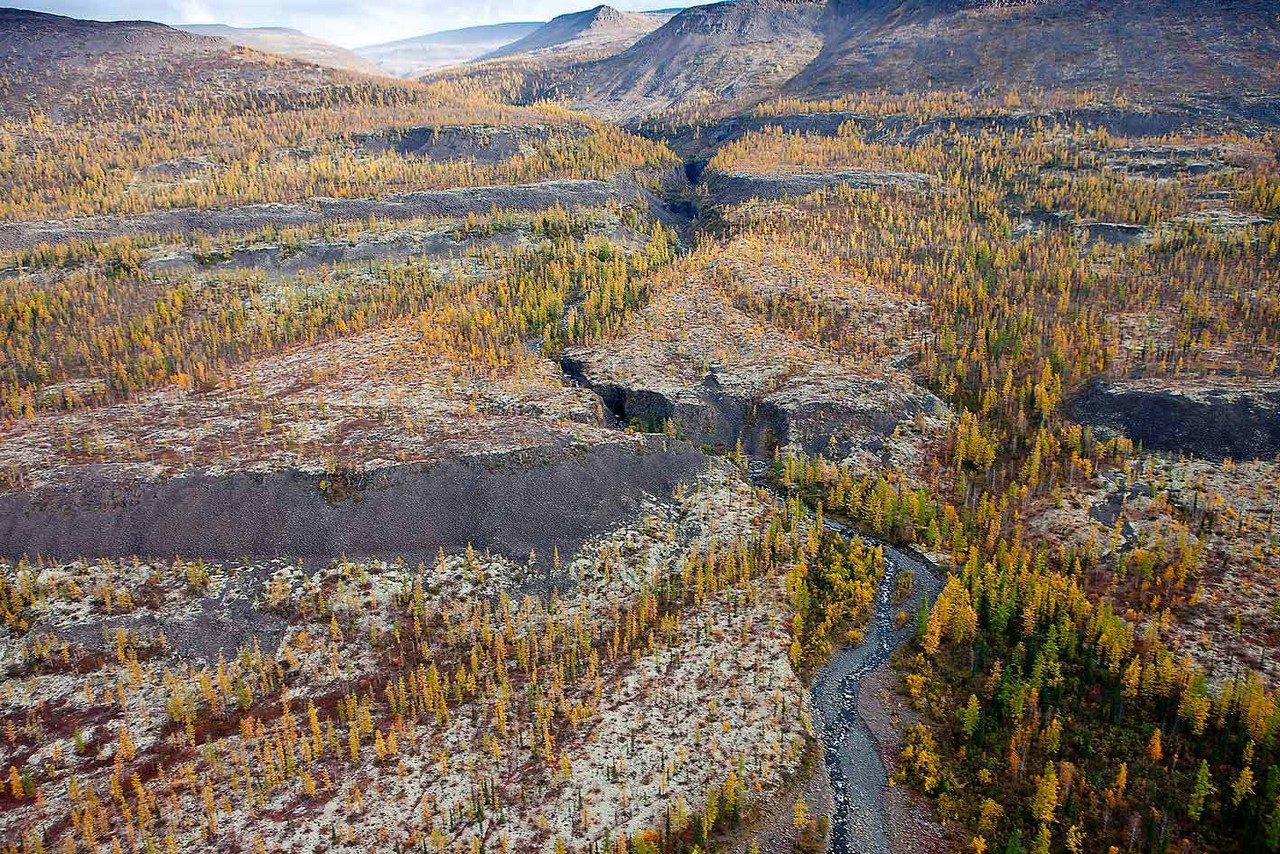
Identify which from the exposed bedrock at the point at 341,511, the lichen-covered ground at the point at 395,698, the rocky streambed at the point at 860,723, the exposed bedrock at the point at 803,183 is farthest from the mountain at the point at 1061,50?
the lichen-covered ground at the point at 395,698

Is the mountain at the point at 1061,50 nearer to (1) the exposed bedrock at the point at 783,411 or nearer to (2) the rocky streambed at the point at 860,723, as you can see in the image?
(1) the exposed bedrock at the point at 783,411

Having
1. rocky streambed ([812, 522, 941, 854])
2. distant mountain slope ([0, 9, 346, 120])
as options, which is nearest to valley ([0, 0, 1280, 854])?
rocky streambed ([812, 522, 941, 854])

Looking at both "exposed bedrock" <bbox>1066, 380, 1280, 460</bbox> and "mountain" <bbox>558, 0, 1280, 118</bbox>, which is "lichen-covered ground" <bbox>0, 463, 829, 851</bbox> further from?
"mountain" <bbox>558, 0, 1280, 118</bbox>

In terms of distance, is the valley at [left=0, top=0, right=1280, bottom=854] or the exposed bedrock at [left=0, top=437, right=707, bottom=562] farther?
the exposed bedrock at [left=0, top=437, right=707, bottom=562]

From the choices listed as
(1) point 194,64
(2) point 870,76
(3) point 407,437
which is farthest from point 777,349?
(1) point 194,64

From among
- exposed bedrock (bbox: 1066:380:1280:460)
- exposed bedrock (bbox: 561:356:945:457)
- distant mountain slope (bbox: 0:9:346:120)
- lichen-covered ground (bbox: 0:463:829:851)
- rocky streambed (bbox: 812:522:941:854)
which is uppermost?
distant mountain slope (bbox: 0:9:346:120)

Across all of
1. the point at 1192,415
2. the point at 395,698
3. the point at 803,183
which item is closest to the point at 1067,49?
the point at 803,183

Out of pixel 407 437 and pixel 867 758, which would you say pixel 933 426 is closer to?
pixel 867 758
